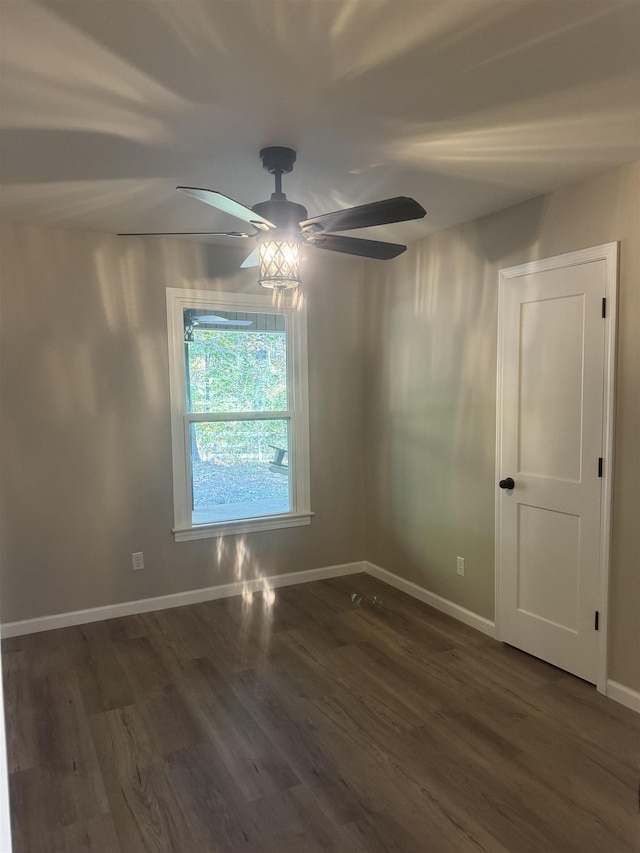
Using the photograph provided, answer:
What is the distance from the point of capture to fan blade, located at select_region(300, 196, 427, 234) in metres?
2.01

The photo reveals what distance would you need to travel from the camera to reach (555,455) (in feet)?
9.66

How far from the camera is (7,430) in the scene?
3.35 m

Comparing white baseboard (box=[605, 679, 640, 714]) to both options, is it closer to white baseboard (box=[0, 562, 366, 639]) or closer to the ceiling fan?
white baseboard (box=[0, 562, 366, 639])

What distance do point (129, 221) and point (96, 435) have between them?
132 centimetres

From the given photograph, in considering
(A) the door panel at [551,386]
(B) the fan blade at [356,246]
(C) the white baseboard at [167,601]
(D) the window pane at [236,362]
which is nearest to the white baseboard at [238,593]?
(C) the white baseboard at [167,601]

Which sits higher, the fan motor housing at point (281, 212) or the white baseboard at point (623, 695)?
the fan motor housing at point (281, 212)

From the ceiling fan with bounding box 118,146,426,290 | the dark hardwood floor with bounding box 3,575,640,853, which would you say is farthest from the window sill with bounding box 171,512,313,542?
the ceiling fan with bounding box 118,146,426,290

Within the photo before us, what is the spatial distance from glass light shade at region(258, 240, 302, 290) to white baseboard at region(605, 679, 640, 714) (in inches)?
94.6

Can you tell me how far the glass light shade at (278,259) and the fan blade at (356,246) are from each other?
142 millimetres

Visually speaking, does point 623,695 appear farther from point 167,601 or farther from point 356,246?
point 167,601

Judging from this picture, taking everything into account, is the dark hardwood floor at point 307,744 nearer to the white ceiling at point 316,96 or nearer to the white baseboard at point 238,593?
the white baseboard at point 238,593

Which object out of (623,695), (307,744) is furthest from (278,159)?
(623,695)

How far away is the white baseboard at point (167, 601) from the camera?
11.4 ft

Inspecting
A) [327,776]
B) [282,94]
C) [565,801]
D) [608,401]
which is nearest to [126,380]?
[282,94]
